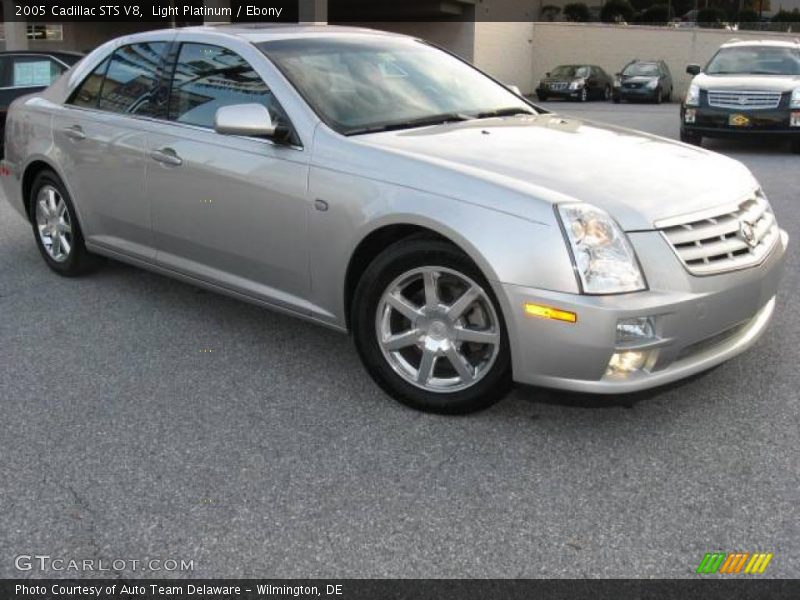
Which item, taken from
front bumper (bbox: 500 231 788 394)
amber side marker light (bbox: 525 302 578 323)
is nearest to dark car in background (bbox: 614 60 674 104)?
front bumper (bbox: 500 231 788 394)

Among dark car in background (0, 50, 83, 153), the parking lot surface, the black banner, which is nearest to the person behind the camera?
the black banner

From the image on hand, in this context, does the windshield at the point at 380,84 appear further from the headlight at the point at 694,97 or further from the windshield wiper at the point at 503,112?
the headlight at the point at 694,97

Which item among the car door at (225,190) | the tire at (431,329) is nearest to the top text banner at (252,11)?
the car door at (225,190)

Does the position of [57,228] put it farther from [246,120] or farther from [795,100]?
[795,100]

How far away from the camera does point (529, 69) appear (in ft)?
134

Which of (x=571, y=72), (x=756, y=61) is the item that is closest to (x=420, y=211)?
(x=756, y=61)

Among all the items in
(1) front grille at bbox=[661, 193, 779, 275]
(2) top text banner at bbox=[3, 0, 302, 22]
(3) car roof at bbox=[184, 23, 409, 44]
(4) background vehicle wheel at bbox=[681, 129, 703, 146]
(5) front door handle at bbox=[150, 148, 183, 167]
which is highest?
(2) top text banner at bbox=[3, 0, 302, 22]

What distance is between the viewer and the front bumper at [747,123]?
39.8ft

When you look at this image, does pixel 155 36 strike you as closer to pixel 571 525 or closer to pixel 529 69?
pixel 571 525

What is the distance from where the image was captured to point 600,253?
314 centimetres

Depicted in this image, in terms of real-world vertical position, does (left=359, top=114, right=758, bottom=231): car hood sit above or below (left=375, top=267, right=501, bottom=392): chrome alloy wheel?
above

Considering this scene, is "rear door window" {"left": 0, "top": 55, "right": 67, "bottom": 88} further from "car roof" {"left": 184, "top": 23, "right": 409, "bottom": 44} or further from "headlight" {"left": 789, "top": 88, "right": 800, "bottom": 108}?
"headlight" {"left": 789, "top": 88, "right": 800, "bottom": 108}

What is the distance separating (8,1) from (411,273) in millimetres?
29207

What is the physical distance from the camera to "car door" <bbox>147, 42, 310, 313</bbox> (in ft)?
13.1
